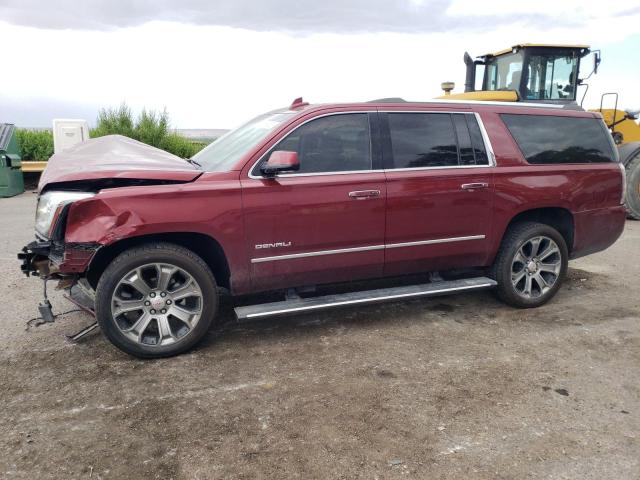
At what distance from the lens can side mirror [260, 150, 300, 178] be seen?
3.80 metres

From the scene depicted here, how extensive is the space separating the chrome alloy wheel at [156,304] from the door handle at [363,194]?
4.57 feet

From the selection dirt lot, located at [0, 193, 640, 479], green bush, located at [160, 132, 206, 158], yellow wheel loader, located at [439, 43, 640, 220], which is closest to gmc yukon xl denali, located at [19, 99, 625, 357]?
dirt lot, located at [0, 193, 640, 479]

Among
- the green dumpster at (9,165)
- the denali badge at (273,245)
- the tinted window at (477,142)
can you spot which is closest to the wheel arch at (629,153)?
the tinted window at (477,142)

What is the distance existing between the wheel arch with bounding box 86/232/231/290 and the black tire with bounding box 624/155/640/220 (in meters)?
8.57

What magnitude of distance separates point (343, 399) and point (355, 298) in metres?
1.11

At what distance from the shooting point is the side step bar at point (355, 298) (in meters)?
3.99

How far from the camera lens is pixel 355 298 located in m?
4.29

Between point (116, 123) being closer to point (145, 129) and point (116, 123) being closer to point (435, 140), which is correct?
point (145, 129)

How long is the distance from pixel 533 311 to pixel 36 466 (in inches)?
164

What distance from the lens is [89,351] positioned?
4.03 metres

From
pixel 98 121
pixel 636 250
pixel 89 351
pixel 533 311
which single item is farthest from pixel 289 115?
pixel 98 121

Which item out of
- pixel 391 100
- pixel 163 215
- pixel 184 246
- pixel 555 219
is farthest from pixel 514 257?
pixel 163 215

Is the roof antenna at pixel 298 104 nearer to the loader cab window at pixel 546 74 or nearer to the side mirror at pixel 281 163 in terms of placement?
the side mirror at pixel 281 163

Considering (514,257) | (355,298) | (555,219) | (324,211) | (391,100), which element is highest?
(391,100)
